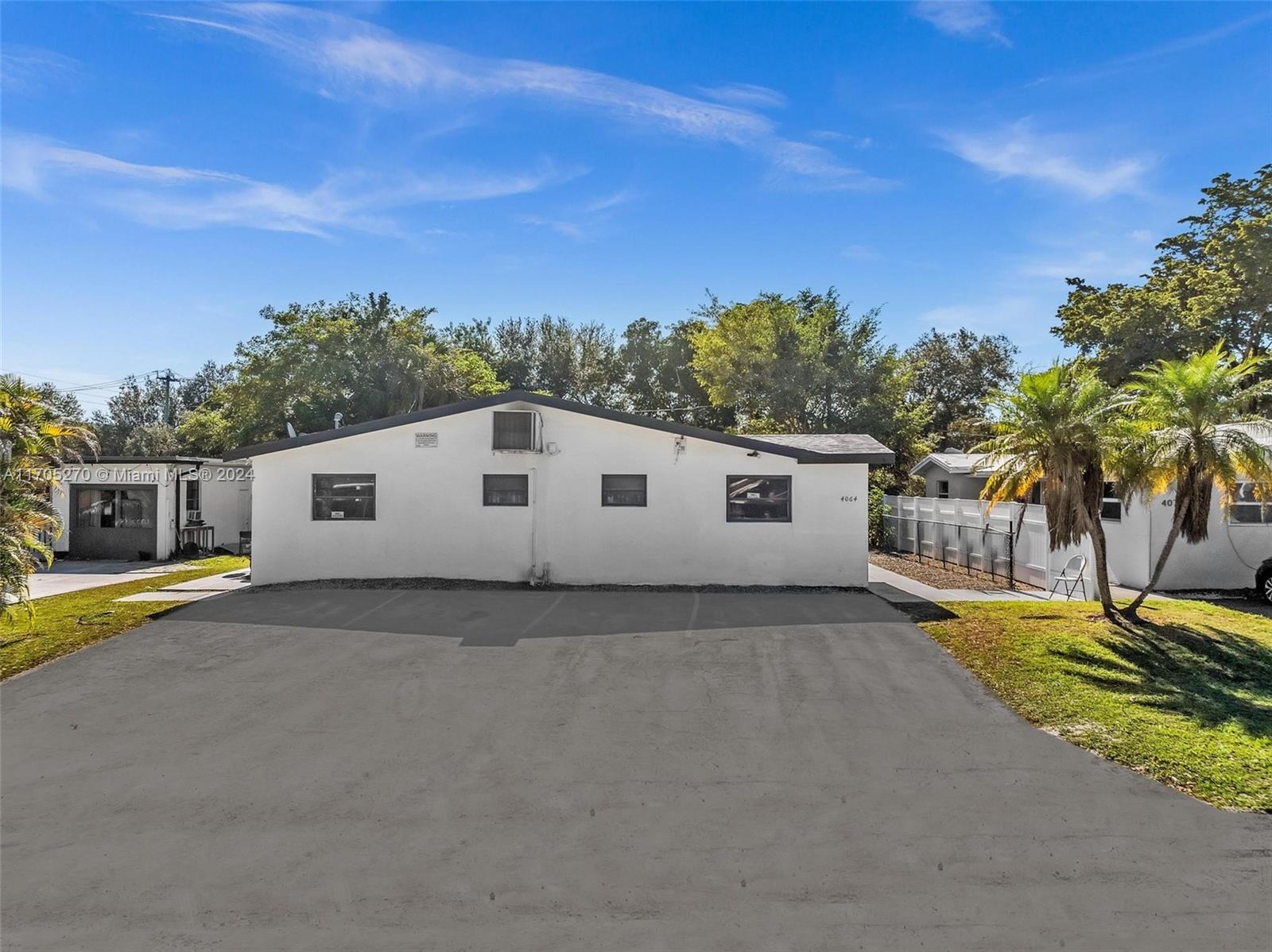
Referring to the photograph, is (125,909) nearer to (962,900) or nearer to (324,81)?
(962,900)

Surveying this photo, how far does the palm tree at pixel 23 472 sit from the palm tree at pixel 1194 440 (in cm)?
1444

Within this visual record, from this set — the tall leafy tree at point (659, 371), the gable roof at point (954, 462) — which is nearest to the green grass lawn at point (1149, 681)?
the gable roof at point (954, 462)

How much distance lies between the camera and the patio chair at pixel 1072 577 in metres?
12.7

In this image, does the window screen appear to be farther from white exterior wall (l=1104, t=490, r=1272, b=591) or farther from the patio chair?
white exterior wall (l=1104, t=490, r=1272, b=591)

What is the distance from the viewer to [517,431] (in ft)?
43.0

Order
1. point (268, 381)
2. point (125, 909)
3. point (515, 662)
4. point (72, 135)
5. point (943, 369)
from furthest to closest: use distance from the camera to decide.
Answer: point (943, 369) → point (268, 381) → point (72, 135) → point (515, 662) → point (125, 909)

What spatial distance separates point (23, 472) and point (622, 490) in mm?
8986

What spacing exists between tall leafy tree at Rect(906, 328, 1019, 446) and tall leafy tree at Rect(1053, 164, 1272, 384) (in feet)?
38.7

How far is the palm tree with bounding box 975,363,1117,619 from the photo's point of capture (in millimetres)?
9383

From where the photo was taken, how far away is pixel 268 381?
95.5ft

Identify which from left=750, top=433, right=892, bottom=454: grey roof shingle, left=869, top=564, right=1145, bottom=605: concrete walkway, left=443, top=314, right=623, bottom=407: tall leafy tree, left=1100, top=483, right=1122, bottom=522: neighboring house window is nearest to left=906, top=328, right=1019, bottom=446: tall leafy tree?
left=443, top=314, right=623, bottom=407: tall leafy tree

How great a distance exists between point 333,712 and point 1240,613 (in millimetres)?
13401

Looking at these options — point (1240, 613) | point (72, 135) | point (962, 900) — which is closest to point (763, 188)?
point (1240, 613)

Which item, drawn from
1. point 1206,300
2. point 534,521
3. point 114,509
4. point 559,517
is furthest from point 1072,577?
point 114,509
